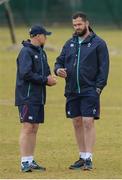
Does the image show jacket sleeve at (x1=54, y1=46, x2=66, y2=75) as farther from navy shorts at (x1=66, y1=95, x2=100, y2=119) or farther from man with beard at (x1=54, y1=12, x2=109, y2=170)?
navy shorts at (x1=66, y1=95, x2=100, y2=119)

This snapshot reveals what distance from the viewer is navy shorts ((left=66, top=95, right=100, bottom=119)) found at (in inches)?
440

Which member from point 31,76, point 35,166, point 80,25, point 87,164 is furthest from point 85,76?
point 35,166

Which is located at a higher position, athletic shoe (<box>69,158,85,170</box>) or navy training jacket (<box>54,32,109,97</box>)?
navy training jacket (<box>54,32,109,97</box>)

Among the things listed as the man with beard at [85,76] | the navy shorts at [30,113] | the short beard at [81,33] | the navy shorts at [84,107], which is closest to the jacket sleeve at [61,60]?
the man with beard at [85,76]

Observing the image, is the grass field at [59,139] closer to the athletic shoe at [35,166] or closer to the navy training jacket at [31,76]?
the athletic shoe at [35,166]

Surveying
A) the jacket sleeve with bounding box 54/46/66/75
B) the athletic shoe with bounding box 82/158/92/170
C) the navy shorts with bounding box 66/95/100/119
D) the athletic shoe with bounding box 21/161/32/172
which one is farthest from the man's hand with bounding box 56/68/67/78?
the athletic shoe with bounding box 21/161/32/172

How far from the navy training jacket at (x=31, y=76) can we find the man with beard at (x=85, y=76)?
0.32m

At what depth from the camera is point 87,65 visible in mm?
11234

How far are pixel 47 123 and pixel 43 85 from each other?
481 centimetres

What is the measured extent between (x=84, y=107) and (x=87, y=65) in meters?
0.56

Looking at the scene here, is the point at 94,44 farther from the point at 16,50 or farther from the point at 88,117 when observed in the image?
the point at 16,50

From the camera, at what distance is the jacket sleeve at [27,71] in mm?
10906

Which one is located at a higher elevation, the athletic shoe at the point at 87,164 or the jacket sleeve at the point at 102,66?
the jacket sleeve at the point at 102,66

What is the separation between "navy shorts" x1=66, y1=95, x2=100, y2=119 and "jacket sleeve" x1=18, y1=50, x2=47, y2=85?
1.99ft
